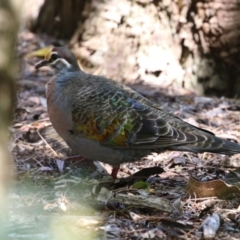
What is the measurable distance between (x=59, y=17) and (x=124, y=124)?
4.28 m

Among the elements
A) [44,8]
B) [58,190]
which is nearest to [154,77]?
[44,8]

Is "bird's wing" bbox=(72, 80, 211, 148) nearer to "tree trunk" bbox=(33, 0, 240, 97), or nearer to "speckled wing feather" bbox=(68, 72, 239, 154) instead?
"speckled wing feather" bbox=(68, 72, 239, 154)

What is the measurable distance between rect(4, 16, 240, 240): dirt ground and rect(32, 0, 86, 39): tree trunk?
7.36 ft

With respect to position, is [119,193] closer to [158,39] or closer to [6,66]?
[6,66]

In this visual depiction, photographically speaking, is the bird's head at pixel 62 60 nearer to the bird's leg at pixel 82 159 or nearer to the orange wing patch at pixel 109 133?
the bird's leg at pixel 82 159

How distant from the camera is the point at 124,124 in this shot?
4.23 meters

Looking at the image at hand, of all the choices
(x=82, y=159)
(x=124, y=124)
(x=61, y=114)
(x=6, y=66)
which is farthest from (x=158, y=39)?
(x=6, y=66)

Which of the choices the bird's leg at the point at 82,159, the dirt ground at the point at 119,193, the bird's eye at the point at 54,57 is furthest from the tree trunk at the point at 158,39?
the bird's leg at the point at 82,159

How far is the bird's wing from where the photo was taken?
165 inches

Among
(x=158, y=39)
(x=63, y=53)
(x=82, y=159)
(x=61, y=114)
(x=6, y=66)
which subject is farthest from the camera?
(x=158, y=39)

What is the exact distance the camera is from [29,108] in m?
6.19

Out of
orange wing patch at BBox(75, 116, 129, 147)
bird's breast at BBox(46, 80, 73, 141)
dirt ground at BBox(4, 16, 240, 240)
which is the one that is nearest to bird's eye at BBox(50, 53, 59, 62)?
bird's breast at BBox(46, 80, 73, 141)

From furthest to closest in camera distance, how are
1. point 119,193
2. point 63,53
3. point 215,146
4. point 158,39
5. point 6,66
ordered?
point 158,39
point 63,53
point 215,146
point 119,193
point 6,66

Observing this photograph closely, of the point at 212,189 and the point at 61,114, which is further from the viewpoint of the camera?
the point at 61,114
